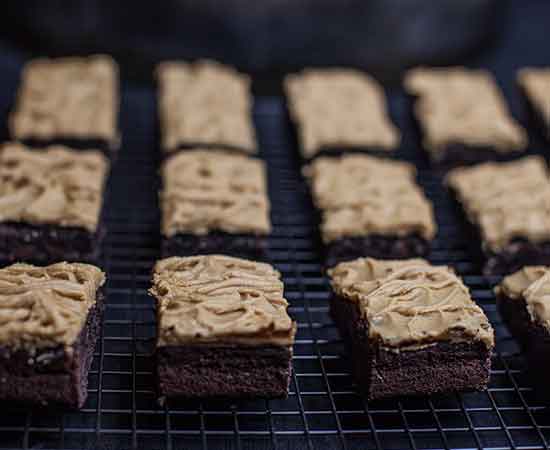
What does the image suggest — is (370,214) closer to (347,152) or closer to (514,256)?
(514,256)

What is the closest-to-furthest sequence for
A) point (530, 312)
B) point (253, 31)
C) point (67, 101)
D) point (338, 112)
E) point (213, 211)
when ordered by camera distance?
1. point (530, 312)
2. point (213, 211)
3. point (67, 101)
4. point (338, 112)
5. point (253, 31)

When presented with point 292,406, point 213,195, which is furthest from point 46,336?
point 213,195

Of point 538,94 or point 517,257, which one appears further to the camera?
point 538,94

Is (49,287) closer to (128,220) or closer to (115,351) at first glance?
(115,351)

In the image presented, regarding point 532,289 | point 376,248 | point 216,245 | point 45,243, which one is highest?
point 532,289

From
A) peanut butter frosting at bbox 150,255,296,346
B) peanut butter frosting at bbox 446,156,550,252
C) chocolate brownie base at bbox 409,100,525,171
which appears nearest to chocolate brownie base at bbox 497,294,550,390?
peanut butter frosting at bbox 446,156,550,252

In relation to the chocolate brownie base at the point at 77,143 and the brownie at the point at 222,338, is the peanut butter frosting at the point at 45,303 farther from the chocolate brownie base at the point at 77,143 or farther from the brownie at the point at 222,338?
the chocolate brownie base at the point at 77,143

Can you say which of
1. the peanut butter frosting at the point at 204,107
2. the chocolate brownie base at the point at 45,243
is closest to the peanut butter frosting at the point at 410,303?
the chocolate brownie base at the point at 45,243

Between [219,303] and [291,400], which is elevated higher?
[219,303]
